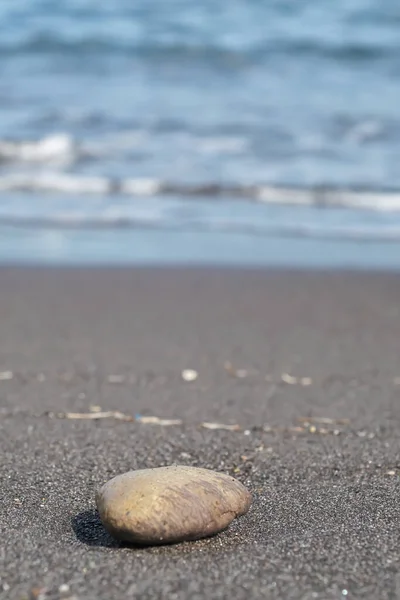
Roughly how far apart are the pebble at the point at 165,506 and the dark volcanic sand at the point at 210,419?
0.13ft

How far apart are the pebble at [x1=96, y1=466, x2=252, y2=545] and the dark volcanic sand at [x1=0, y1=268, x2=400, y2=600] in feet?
0.13

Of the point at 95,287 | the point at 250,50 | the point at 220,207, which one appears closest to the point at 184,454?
the point at 95,287

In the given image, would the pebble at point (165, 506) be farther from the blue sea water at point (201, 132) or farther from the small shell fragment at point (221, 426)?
the blue sea water at point (201, 132)

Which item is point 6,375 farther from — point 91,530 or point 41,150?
point 41,150

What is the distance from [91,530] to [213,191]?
16.9 feet

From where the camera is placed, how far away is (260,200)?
21.6 ft

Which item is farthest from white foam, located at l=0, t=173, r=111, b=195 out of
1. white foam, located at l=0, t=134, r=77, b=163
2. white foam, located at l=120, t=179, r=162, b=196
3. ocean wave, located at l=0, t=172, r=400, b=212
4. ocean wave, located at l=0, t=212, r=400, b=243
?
ocean wave, located at l=0, t=212, r=400, b=243

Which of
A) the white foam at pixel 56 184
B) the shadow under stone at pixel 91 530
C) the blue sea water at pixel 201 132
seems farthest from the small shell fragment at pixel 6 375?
the white foam at pixel 56 184

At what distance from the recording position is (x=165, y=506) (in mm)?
1627

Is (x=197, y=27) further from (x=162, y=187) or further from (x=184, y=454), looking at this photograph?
(x=184, y=454)

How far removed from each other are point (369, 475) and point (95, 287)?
95.0 inches

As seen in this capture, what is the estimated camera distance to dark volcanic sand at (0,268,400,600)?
157 centimetres

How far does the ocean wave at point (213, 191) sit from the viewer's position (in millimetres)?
6488

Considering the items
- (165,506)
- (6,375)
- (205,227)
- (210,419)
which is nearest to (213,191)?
(205,227)
